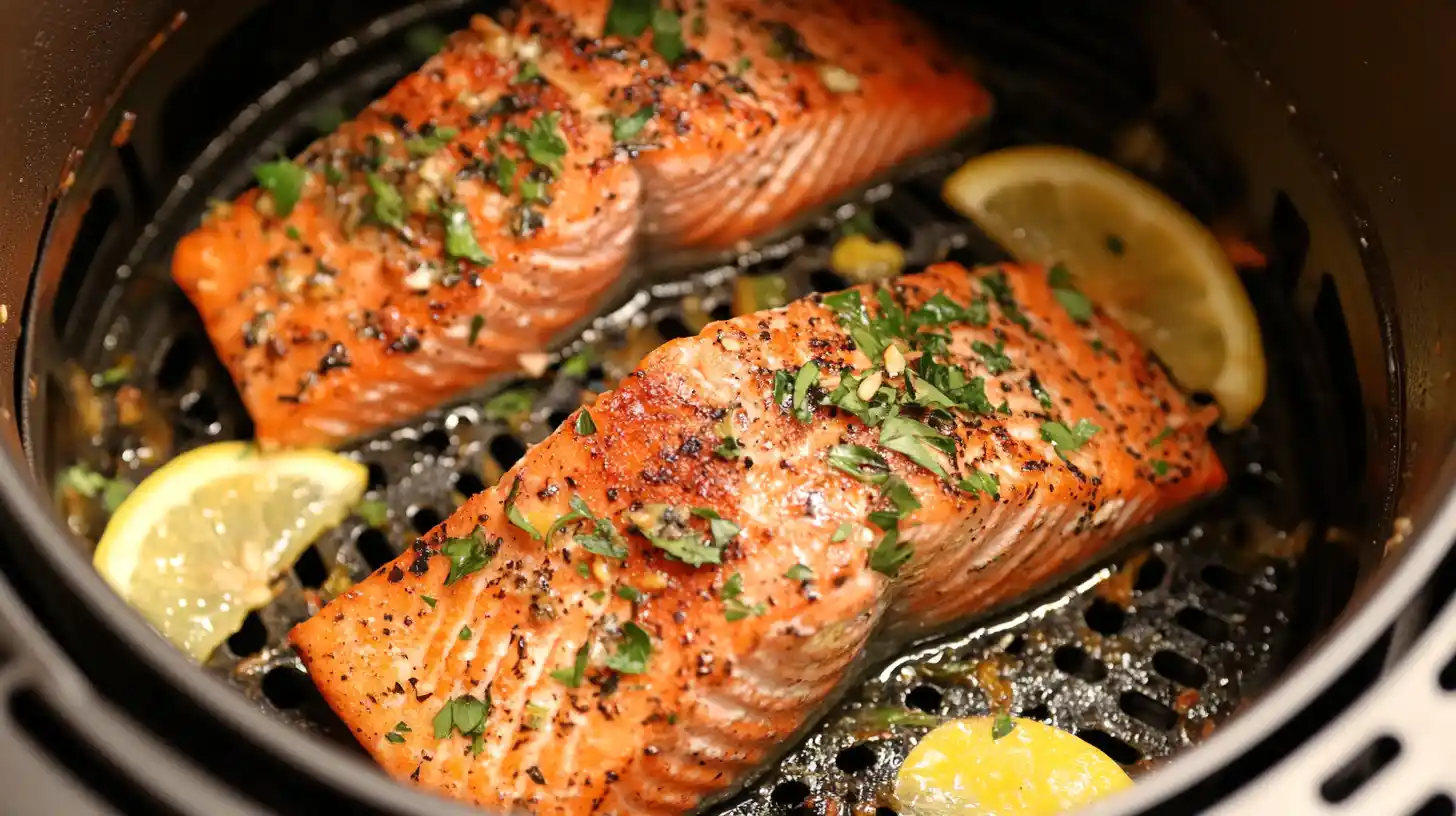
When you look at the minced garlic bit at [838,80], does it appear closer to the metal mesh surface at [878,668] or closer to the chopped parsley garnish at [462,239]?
the metal mesh surface at [878,668]

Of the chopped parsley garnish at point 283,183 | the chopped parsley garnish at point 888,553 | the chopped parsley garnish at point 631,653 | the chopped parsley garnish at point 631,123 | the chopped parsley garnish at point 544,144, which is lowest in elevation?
the chopped parsley garnish at point 631,653

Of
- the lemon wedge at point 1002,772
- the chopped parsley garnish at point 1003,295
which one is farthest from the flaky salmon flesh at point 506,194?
the lemon wedge at point 1002,772

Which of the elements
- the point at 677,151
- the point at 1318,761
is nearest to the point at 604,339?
the point at 677,151

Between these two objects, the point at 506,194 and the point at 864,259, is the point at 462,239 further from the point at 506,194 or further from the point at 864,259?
the point at 864,259

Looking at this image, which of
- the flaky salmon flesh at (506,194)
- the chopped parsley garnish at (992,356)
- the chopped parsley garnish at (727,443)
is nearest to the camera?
the chopped parsley garnish at (727,443)

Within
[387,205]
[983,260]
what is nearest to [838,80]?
[983,260]

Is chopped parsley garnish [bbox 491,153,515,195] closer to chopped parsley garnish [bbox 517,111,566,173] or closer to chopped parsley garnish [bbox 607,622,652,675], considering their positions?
chopped parsley garnish [bbox 517,111,566,173]

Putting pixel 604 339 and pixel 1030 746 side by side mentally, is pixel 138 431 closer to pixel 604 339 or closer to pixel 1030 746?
pixel 604 339
